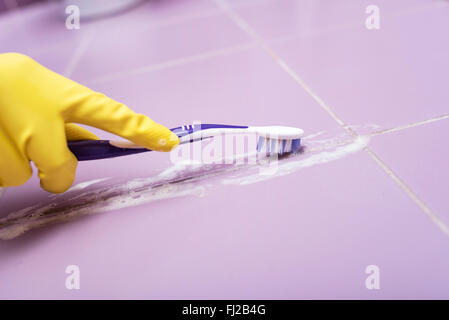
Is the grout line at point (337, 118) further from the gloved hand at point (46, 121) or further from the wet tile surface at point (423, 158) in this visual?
the gloved hand at point (46, 121)

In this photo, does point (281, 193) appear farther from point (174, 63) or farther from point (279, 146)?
point (174, 63)

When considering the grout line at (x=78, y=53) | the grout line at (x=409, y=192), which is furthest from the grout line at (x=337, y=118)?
the grout line at (x=78, y=53)

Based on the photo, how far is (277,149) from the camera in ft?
1.46

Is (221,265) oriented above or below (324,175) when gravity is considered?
below

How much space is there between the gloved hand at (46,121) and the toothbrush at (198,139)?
2 centimetres

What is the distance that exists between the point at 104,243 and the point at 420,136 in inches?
16.9

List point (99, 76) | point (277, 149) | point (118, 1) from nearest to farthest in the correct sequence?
point (277, 149), point (99, 76), point (118, 1)

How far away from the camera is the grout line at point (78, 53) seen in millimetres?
803

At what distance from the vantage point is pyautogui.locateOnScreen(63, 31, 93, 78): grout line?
80 cm

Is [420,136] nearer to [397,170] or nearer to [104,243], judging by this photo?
[397,170]

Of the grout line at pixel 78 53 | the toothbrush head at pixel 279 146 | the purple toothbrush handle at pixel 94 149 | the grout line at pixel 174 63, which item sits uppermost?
the grout line at pixel 78 53

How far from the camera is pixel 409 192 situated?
36 cm

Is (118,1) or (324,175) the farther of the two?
(118,1)

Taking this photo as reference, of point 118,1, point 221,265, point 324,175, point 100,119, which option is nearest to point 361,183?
point 324,175
